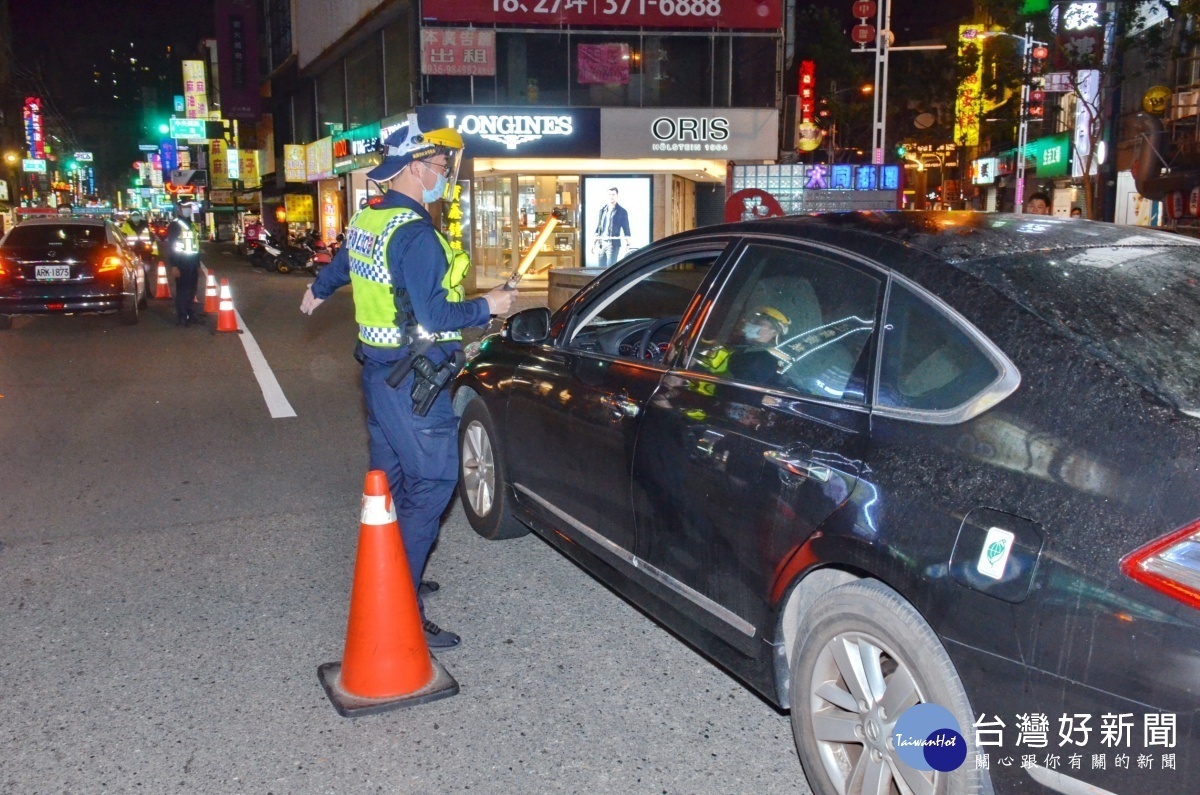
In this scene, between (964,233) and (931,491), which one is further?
(964,233)

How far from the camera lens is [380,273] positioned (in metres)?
3.92

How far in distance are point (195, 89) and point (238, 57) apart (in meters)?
30.5

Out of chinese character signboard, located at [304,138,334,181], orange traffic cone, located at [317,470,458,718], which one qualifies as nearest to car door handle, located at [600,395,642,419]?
orange traffic cone, located at [317,470,458,718]

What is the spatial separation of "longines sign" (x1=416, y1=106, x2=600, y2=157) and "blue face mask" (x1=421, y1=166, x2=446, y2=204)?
2210cm

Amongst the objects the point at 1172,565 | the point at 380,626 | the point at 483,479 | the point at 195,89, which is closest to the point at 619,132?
the point at 483,479

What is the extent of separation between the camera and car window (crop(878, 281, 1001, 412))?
2607 millimetres

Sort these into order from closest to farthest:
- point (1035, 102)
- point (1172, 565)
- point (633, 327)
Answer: point (1172, 565) → point (633, 327) → point (1035, 102)

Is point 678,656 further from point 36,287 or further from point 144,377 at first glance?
point 36,287

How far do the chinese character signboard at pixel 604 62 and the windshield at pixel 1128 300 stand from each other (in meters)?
24.5

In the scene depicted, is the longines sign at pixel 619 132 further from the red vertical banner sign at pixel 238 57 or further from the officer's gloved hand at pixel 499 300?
the red vertical banner sign at pixel 238 57

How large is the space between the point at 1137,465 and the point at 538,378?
2.86 meters

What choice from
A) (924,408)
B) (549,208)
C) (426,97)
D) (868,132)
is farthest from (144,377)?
(868,132)

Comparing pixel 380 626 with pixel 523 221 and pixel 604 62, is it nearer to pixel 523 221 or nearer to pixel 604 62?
pixel 604 62

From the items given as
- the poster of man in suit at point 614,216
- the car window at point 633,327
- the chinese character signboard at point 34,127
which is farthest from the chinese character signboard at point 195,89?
the car window at point 633,327
